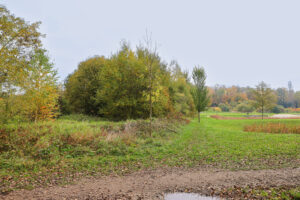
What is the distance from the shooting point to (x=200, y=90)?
31.5 metres

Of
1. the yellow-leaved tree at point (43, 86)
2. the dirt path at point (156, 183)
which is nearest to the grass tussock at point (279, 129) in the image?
the dirt path at point (156, 183)

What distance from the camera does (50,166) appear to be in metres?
8.46

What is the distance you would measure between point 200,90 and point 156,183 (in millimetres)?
26784

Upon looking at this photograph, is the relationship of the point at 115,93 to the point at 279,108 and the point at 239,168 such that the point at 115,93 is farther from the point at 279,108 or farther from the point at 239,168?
the point at 279,108

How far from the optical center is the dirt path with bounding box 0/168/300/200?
5625mm

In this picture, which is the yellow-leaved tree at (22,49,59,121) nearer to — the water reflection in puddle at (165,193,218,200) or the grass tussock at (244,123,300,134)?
the water reflection in puddle at (165,193,218,200)

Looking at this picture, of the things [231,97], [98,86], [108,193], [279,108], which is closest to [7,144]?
[108,193]

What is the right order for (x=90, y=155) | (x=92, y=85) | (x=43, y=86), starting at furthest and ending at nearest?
(x=92, y=85) → (x=43, y=86) → (x=90, y=155)

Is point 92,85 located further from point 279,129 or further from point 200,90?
point 279,129

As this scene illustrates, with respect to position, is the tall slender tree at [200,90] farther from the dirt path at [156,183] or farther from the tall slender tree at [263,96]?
the dirt path at [156,183]

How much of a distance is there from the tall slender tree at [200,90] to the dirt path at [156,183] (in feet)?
79.8

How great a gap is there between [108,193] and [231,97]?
95.8 m

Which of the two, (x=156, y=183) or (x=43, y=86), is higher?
(x=43, y=86)

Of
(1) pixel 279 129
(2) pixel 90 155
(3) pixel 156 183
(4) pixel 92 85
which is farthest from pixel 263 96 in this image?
(3) pixel 156 183
